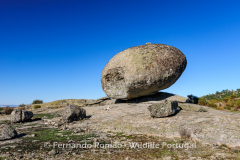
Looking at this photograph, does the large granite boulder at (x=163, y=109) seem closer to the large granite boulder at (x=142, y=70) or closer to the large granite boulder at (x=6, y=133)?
the large granite boulder at (x=142, y=70)

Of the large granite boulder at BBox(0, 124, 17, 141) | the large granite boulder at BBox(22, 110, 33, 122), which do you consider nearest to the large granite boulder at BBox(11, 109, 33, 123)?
the large granite boulder at BBox(22, 110, 33, 122)

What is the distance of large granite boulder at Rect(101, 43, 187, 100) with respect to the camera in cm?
1288

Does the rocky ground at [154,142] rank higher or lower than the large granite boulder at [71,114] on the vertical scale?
lower

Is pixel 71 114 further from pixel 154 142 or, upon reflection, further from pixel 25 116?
pixel 154 142

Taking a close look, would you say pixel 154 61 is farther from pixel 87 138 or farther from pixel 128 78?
pixel 87 138

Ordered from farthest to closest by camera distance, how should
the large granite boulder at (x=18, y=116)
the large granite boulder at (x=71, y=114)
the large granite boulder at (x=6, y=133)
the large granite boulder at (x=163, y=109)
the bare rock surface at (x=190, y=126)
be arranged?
the large granite boulder at (x=18, y=116), the large granite boulder at (x=71, y=114), the large granite boulder at (x=163, y=109), the large granite boulder at (x=6, y=133), the bare rock surface at (x=190, y=126)

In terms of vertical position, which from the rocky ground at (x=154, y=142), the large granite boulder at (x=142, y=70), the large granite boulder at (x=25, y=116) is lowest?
the rocky ground at (x=154, y=142)

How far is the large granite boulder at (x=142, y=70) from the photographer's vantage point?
42.2 ft

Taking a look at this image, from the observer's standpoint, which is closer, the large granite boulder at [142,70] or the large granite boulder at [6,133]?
the large granite boulder at [6,133]

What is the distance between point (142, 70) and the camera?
12844 millimetres

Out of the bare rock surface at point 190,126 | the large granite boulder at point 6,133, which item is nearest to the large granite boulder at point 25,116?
the large granite boulder at point 6,133

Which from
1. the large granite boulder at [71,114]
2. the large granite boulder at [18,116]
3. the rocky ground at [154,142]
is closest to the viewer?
the rocky ground at [154,142]

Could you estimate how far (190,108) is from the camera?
10.3 m

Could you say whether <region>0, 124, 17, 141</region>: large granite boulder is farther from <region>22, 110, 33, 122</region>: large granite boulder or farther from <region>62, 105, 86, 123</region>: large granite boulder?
<region>22, 110, 33, 122</region>: large granite boulder
